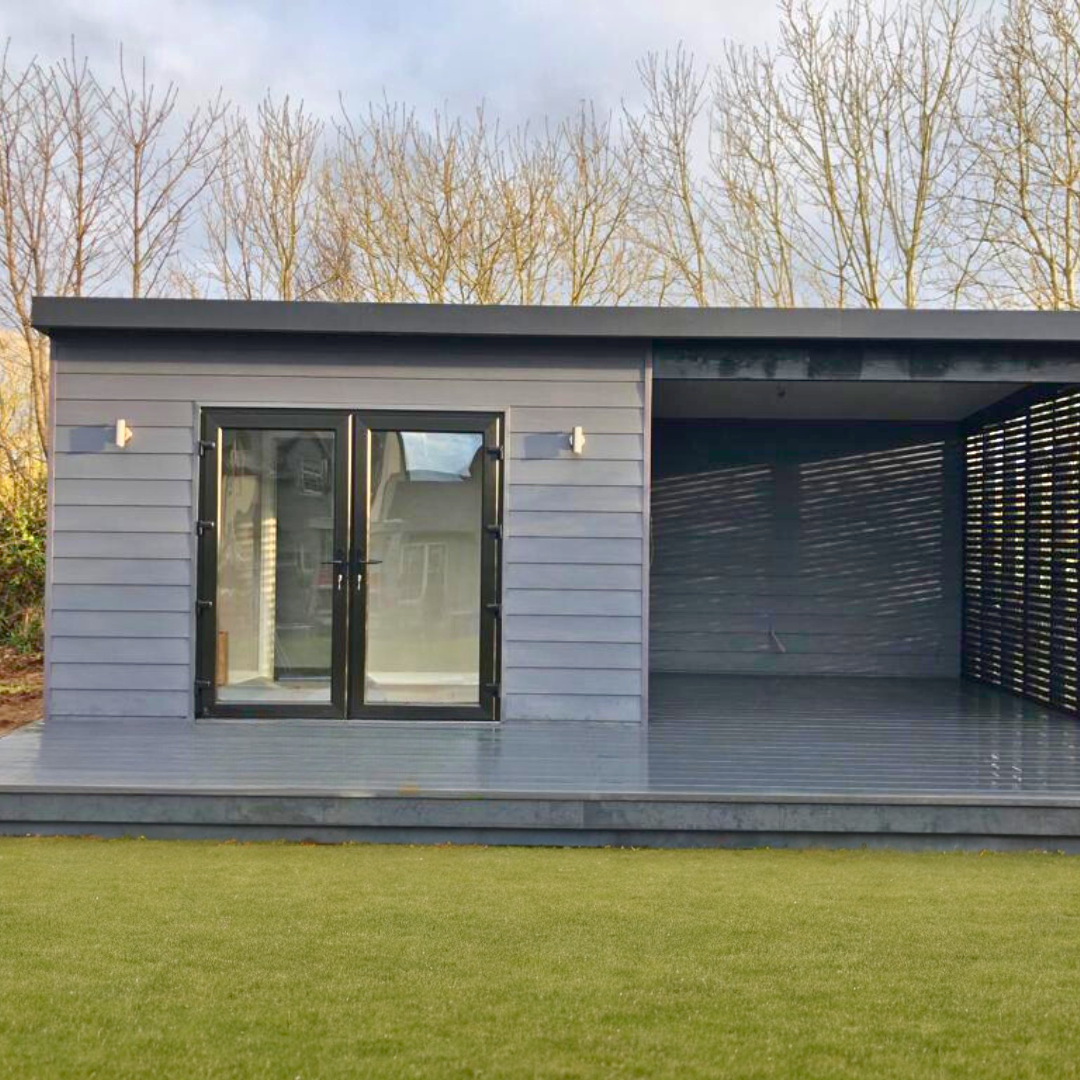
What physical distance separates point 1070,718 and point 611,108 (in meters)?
10.5

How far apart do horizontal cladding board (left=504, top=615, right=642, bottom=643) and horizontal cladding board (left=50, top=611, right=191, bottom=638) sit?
1875 mm

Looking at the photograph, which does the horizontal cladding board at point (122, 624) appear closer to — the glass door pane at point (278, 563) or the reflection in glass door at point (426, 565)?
the glass door pane at point (278, 563)

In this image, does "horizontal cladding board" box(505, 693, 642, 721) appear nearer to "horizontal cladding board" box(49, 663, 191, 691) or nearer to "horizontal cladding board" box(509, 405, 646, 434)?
"horizontal cladding board" box(509, 405, 646, 434)

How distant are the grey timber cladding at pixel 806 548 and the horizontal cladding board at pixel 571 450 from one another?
11.4 feet

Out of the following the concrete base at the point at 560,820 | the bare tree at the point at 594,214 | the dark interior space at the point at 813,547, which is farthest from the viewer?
the bare tree at the point at 594,214

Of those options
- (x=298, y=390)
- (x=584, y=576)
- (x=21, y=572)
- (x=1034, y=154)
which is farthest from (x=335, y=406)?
(x=1034, y=154)

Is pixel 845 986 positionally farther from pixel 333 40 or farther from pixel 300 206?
pixel 333 40

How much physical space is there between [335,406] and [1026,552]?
15.5 feet

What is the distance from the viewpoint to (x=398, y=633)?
7.11 meters

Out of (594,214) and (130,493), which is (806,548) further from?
(594,214)

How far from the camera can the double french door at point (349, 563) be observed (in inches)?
280

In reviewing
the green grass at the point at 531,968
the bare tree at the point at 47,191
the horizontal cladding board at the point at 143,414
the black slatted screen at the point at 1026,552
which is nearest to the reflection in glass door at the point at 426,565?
the horizontal cladding board at the point at 143,414

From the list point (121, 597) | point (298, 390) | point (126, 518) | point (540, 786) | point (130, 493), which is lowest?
point (540, 786)

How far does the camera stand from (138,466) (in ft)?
23.4
